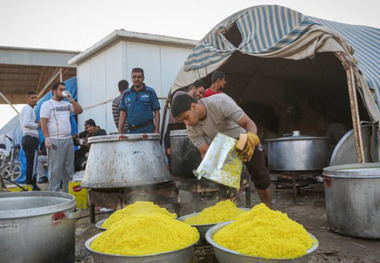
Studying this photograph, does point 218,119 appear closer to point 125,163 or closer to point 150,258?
point 125,163

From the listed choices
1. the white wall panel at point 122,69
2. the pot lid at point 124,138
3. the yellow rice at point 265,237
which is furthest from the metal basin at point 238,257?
the white wall panel at point 122,69

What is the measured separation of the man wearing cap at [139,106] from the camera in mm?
5176

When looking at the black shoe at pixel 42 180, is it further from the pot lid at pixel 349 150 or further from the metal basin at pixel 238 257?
the metal basin at pixel 238 257

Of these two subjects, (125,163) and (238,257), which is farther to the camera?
(125,163)

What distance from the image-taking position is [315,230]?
3.62 meters

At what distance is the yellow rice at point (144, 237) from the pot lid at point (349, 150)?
127 inches

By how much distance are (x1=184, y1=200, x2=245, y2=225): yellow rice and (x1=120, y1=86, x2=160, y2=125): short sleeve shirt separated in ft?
9.02

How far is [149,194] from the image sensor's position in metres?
3.39

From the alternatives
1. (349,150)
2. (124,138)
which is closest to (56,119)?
(124,138)

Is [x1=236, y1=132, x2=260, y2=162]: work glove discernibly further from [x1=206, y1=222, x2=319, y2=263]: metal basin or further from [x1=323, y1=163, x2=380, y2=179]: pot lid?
[x1=323, y1=163, x2=380, y2=179]: pot lid

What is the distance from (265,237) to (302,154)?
143 inches

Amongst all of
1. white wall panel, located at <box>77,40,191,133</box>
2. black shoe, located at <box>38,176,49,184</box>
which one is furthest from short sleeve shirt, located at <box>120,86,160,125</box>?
black shoe, located at <box>38,176,49,184</box>

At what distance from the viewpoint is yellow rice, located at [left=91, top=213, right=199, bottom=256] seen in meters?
1.85

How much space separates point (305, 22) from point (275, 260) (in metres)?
3.96
